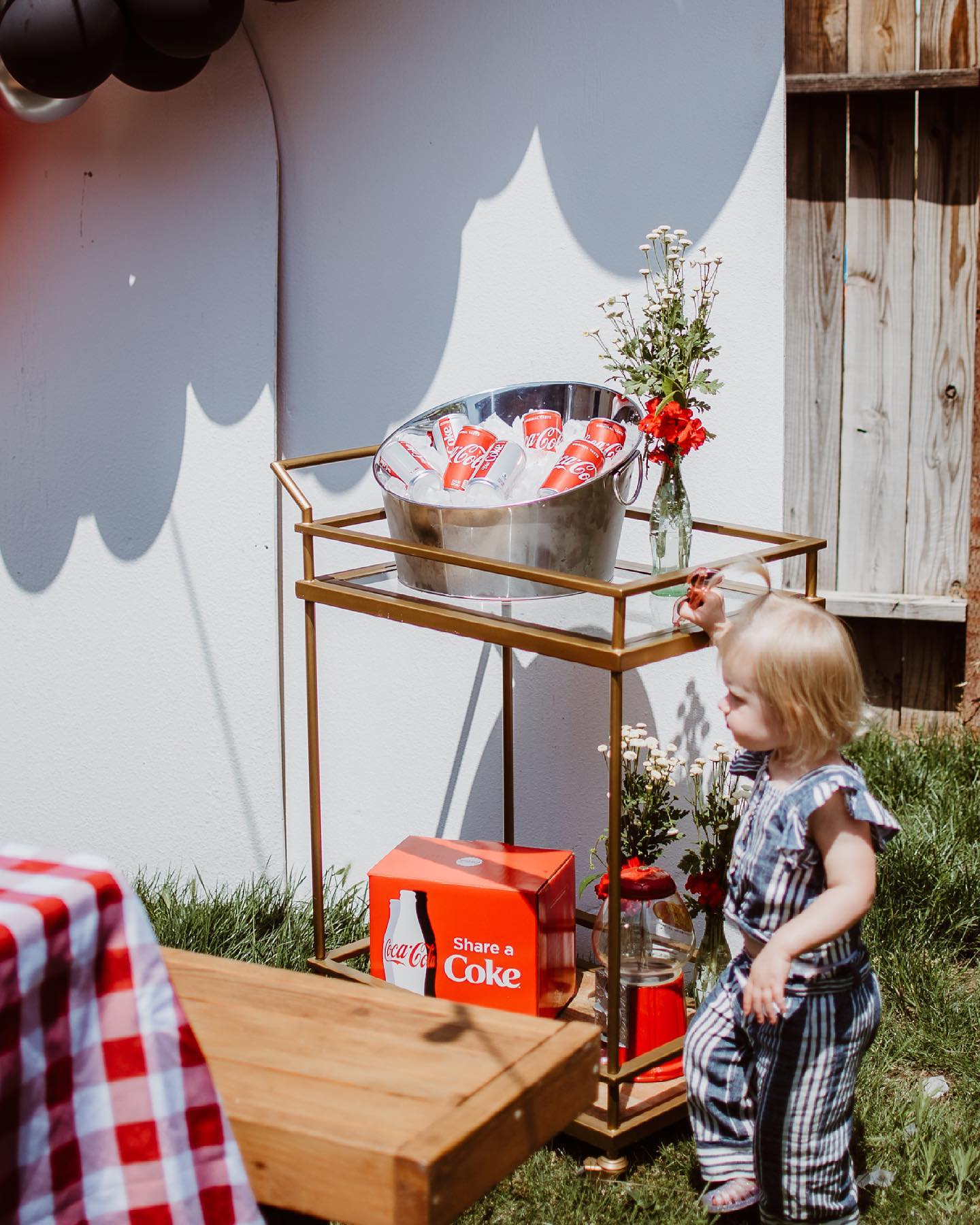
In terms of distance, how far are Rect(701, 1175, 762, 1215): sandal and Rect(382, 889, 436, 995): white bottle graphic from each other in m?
0.60

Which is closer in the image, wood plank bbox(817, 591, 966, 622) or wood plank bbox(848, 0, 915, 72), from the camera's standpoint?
wood plank bbox(848, 0, 915, 72)

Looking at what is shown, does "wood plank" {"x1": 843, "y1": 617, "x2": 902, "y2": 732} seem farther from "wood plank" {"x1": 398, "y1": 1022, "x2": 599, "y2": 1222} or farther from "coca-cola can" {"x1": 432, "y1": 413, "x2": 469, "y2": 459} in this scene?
"wood plank" {"x1": 398, "y1": 1022, "x2": 599, "y2": 1222}

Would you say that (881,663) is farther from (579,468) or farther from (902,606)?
(579,468)

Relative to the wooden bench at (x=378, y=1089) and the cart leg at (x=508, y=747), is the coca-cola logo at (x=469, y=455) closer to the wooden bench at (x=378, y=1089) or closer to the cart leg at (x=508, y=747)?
the cart leg at (x=508, y=747)

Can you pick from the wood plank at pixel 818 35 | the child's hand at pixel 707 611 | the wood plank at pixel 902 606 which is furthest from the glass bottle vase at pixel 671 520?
the wood plank at pixel 818 35

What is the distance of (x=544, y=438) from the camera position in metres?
2.33

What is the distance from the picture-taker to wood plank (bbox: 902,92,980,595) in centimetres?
340

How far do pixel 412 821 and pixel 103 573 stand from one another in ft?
3.01

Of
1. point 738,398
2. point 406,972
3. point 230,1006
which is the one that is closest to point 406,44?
point 738,398

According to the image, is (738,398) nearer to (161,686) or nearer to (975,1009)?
(975,1009)

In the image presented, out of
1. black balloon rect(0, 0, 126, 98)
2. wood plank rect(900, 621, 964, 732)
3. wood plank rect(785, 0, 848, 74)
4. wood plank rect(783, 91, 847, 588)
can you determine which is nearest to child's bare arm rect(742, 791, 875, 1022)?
wood plank rect(783, 91, 847, 588)

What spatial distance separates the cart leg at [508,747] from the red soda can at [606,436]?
1.97ft

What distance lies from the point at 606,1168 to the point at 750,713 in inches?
30.3

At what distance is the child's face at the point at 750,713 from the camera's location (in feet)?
6.14
